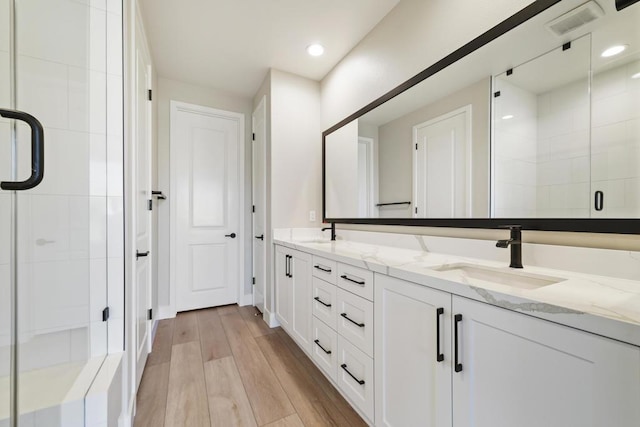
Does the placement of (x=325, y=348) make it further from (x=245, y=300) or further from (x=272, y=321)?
(x=245, y=300)

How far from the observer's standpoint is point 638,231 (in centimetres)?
87

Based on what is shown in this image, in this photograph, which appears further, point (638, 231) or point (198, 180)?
point (198, 180)

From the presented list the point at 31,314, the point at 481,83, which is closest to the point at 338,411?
the point at 31,314

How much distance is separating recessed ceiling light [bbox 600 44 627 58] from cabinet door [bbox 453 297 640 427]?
3.26ft

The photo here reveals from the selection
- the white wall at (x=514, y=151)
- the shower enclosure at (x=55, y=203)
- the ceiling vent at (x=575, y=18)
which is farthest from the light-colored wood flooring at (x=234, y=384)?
the ceiling vent at (x=575, y=18)

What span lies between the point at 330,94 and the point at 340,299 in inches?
80.9

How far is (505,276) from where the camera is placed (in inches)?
44.4

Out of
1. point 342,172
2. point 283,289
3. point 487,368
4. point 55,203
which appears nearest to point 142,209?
point 55,203

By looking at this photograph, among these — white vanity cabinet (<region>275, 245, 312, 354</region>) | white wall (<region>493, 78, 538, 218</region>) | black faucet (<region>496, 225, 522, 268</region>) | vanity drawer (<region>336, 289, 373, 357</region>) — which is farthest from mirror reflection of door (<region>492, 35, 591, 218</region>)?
white vanity cabinet (<region>275, 245, 312, 354</region>)

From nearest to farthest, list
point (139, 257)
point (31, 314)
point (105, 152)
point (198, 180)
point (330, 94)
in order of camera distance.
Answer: point (31, 314) < point (105, 152) < point (139, 257) < point (330, 94) < point (198, 180)

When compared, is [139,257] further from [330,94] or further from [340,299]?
[330,94]

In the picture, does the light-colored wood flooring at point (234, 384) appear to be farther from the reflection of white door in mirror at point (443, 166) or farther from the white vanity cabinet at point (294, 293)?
the reflection of white door in mirror at point (443, 166)

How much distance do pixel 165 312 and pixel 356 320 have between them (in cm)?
239

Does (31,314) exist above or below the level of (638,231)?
below
